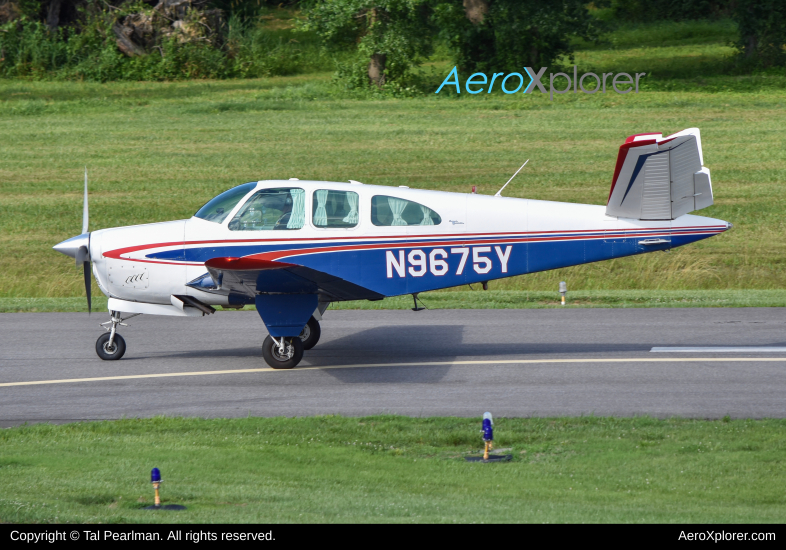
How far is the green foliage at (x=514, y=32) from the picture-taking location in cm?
3606

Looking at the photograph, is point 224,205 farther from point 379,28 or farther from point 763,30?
point 763,30

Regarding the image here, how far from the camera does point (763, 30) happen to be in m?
38.8

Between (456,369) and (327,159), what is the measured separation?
18.4 metres

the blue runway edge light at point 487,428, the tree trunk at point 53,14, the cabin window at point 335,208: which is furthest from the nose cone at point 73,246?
the tree trunk at point 53,14

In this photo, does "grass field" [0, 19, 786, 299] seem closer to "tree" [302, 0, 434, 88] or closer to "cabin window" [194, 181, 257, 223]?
"tree" [302, 0, 434, 88]

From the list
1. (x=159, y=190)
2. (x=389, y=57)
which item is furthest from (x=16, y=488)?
(x=389, y=57)

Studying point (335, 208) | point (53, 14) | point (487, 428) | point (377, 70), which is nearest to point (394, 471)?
point (487, 428)

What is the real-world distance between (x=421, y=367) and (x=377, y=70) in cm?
2894

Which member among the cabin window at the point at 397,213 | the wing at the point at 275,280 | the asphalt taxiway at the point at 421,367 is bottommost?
the asphalt taxiway at the point at 421,367

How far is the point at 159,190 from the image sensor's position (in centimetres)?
2592

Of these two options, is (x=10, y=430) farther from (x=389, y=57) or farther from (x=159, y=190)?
(x=389, y=57)

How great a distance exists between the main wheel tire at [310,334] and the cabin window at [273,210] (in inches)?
68.2

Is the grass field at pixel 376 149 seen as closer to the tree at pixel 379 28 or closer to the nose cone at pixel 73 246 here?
the tree at pixel 379 28

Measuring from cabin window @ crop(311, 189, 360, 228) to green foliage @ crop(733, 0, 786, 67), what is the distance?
110 ft
